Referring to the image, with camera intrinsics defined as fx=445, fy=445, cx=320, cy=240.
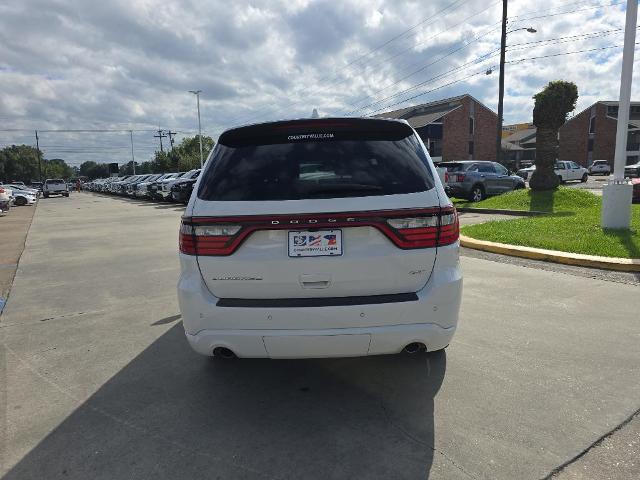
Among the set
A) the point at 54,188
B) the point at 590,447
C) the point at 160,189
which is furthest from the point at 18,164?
the point at 590,447

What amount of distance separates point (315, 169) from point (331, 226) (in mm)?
450

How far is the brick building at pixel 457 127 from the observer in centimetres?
5050

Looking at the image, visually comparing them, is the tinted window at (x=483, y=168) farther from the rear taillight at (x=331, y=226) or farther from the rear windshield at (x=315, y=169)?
the rear taillight at (x=331, y=226)

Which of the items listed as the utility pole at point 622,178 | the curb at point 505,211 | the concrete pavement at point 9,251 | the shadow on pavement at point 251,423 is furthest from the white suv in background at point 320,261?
the curb at point 505,211

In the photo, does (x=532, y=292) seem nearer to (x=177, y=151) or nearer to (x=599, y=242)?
(x=599, y=242)

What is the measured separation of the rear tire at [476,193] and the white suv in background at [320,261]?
1473 centimetres

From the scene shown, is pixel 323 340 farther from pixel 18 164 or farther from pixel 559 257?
pixel 18 164

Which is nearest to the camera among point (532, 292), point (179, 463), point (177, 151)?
point (179, 463)

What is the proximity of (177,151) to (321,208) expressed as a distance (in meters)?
83.3

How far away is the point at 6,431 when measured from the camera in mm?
2828

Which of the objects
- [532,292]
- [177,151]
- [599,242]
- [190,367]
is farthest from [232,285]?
[177,151]

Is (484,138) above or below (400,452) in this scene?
above

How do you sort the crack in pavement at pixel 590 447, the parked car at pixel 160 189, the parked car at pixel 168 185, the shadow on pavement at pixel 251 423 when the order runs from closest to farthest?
the crack in pavement at pixel 590 447 < the shadow on pavement at pixel 251 423 < the parked car at pixel 168 185 < the parked car at pixel 160 189

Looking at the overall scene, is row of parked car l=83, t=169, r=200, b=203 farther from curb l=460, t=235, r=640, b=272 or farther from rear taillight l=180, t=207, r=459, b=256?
rear taillight l=180, t=207, r=459, b=256
